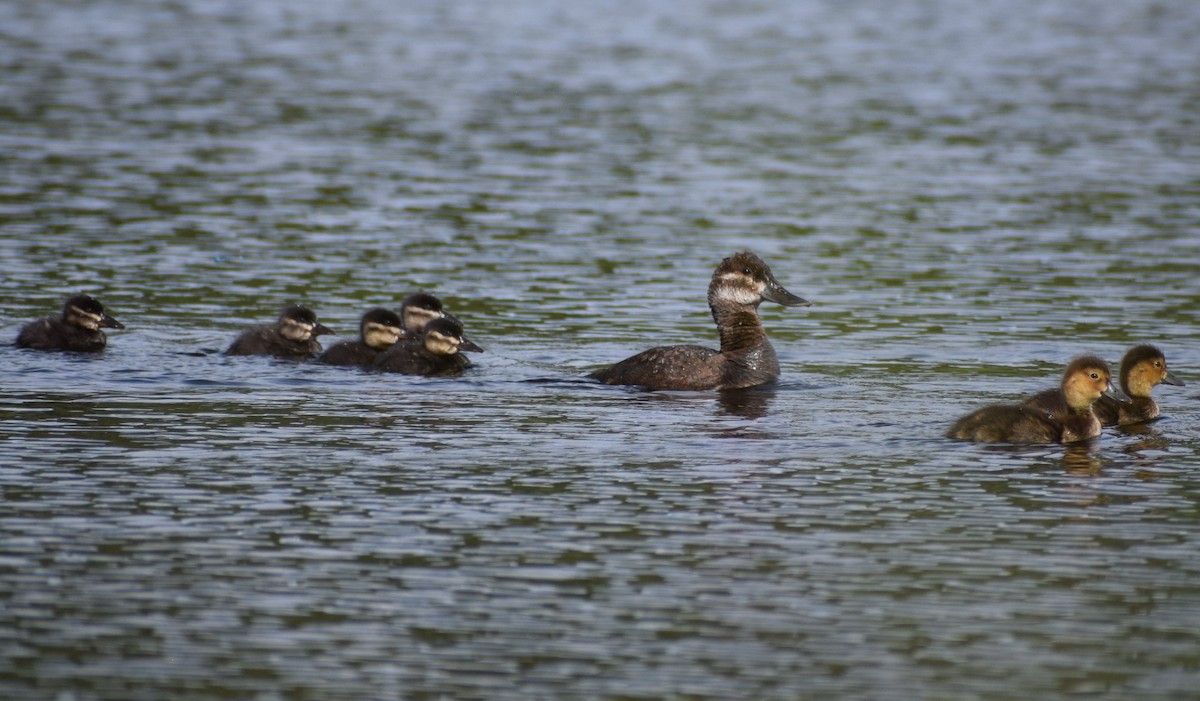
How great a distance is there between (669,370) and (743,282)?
1.22 m

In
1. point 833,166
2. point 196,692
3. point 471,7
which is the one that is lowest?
point 196,692

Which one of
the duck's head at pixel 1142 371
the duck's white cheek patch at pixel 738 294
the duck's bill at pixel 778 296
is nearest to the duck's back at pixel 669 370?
the duck's white cheek patch at pixel 738 294

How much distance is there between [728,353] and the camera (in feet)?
42.5

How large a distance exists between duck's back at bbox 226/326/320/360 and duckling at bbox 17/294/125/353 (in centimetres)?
89

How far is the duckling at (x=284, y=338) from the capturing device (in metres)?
13.0

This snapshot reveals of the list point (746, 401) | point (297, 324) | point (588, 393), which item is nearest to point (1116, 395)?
point (746, 401)

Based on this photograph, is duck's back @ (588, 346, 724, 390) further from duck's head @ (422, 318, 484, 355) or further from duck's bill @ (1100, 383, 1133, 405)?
duck's bill @ (1100, 383, 1133, 405)

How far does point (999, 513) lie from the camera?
873 cm

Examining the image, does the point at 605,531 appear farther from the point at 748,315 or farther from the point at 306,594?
the point at 748,315

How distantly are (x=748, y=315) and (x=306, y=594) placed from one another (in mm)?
6453

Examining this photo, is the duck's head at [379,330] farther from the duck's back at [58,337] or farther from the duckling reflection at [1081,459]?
the duckling reflection at [1081,459]

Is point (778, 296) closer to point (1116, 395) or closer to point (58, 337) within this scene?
point (1116, 395)

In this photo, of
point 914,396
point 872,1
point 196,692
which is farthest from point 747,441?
point 872,1

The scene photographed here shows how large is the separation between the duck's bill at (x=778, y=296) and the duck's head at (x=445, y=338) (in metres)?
2.00
